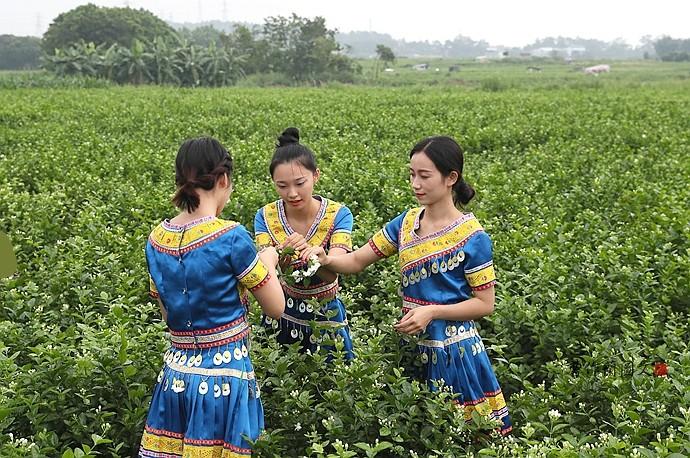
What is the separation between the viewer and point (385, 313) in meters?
4.62

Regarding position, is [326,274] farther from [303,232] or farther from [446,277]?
[446,277]

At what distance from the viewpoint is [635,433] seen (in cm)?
284

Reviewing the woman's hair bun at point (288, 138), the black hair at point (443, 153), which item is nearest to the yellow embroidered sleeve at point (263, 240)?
the woman's hair bun at point (288, 138)

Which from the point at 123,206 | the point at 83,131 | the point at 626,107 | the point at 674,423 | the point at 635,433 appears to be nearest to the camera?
the point at 635,433

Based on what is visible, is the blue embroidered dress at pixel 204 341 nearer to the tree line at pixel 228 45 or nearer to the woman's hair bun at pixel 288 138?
the woman's hair bun at pixel 288 138

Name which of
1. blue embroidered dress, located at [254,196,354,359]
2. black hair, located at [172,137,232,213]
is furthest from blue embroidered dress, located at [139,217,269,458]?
blue embroidered dress, located at [254,196,354,359]

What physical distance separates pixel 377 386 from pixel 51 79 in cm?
3507

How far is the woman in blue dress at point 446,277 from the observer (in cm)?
311

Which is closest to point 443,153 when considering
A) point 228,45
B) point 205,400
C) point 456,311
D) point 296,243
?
point 456,311

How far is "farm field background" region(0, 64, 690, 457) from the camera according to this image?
309cm

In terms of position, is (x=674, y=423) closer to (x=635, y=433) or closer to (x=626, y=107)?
(x=635, y=433)

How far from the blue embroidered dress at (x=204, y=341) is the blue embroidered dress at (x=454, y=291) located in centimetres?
86

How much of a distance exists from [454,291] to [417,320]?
253mm

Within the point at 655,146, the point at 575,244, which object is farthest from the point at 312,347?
the point at 655,146
